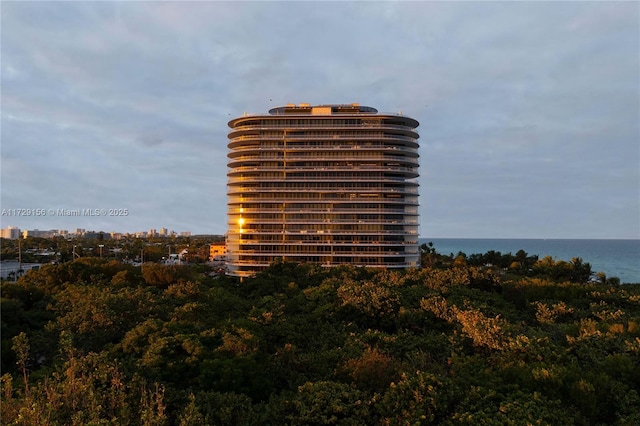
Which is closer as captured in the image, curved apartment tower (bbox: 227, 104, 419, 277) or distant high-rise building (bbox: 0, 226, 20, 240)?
curved apartment tower (bbox: 227, 104, 419, 277)

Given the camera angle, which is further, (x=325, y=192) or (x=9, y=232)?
(x=9, y=232)

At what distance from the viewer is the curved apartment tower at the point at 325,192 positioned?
80.5 meters

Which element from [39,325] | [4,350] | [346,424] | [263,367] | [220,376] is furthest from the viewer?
[39,325]

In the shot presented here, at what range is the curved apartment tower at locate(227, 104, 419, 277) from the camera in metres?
80.5

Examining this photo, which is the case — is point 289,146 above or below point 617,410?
above

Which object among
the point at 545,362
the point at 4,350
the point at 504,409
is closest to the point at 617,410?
the point at 545,362

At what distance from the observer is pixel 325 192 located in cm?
8175

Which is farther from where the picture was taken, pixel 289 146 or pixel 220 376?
pixel 289 146

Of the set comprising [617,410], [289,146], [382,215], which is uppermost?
[289,146]

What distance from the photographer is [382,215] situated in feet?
265

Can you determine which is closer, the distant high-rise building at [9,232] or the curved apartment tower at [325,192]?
the curved apartment tower at [325,192]

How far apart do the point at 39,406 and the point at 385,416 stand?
1310 cm

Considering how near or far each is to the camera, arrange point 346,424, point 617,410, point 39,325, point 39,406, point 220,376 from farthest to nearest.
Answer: point 39,325
point 220,376
point 617,410
point 346,424
point 39,406

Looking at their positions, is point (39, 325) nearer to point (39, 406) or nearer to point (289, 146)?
point (39, 406)
